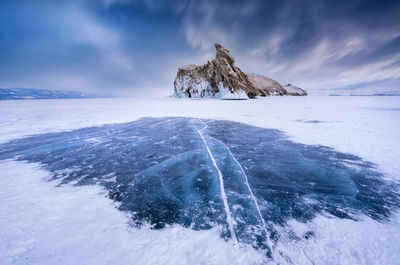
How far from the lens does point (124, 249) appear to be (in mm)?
1697

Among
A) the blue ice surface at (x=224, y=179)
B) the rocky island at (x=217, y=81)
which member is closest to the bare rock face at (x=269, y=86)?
the rocky island at (x=217, y=81)

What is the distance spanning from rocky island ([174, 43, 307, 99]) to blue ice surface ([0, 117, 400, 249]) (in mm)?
34088

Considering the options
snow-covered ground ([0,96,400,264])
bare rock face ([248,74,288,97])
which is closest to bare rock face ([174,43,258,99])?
bare rock face ([248,74,288,97])

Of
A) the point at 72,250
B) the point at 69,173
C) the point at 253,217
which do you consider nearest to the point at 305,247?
the point at 253,217

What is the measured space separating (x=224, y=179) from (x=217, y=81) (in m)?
41.0

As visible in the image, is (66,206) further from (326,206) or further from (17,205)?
(326,206)

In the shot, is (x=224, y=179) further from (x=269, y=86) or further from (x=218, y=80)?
(x=269, y=86)

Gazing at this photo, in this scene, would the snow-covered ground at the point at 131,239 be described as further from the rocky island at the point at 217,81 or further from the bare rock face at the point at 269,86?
the bare rock face at the point at 269,86

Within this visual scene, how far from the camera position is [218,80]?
135 ft

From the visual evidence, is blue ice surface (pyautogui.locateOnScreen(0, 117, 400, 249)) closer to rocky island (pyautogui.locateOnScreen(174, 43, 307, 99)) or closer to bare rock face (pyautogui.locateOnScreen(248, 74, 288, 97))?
rocky island (pyautogui.locateOnScreen(174, 43, 307, 99))

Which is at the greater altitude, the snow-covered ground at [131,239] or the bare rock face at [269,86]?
the bare rock face at [269,86]

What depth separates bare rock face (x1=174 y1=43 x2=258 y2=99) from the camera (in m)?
37.9

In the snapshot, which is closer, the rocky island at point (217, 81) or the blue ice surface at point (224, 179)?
the blue ice surface at point (224, 179)

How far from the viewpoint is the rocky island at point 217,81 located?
1495 inches
